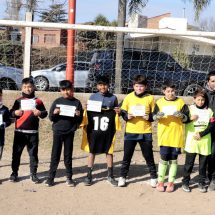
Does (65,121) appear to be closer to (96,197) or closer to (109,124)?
(109,124)

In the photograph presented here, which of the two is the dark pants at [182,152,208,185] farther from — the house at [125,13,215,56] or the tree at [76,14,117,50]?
the tree at [76,14,117,50]

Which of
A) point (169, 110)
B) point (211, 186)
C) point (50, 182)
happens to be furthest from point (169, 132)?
point (50, 182)

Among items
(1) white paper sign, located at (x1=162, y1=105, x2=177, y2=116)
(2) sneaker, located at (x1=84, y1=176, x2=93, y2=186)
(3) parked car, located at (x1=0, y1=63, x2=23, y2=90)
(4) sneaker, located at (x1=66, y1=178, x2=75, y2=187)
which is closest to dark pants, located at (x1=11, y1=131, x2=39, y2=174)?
(4) sneaker, located at (x1=66, y1=178, x2=75, y2=187)

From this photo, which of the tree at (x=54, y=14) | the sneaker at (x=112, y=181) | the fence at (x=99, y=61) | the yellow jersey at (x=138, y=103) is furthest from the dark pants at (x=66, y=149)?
the tree at (x=54, y=14)

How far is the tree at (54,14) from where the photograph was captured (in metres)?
17.1

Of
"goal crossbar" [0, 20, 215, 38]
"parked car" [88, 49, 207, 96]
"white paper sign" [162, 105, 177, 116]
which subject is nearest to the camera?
"white paper sign" [162, 105, 177, 116]

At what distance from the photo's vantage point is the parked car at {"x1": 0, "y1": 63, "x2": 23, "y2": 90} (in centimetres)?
969

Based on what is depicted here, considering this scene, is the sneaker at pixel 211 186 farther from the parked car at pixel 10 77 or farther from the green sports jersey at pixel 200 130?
the parked car at pixel 10 77

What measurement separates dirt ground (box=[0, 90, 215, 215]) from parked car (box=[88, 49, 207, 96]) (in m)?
2.96

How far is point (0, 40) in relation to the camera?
33.0 feet

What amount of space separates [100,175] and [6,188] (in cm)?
153

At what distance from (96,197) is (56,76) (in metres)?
6.17

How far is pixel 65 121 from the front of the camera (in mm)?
6258

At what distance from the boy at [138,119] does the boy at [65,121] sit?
70cm
